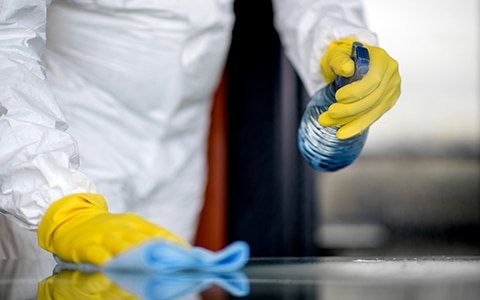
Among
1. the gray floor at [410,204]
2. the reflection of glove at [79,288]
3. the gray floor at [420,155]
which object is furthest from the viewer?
the gray floor at [410,204]

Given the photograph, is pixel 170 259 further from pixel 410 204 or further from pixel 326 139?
pixel 410 204

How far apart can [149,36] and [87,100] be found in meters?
0.17

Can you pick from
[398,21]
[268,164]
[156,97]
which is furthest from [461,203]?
[156,97]

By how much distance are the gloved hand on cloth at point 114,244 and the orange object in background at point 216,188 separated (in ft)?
4.06

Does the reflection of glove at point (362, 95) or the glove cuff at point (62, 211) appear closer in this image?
the glove cuff at point (62, 211)

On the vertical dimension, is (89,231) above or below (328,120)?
below

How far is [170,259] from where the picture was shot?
76 cm

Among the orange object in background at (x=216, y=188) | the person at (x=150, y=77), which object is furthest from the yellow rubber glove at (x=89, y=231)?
the orange object in background at (x=216, y=188)

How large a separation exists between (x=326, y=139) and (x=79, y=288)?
66cm

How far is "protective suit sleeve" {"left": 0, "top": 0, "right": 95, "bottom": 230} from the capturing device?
1006 millimetres

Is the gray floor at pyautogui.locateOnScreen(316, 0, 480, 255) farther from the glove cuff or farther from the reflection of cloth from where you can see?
the reflection of cloth

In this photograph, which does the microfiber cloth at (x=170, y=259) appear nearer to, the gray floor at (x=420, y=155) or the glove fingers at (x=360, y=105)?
the glove fingers at (x=360, y=105)

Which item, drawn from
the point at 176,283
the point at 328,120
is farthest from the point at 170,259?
the point at 328,120

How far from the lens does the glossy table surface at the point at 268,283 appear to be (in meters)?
0.70
